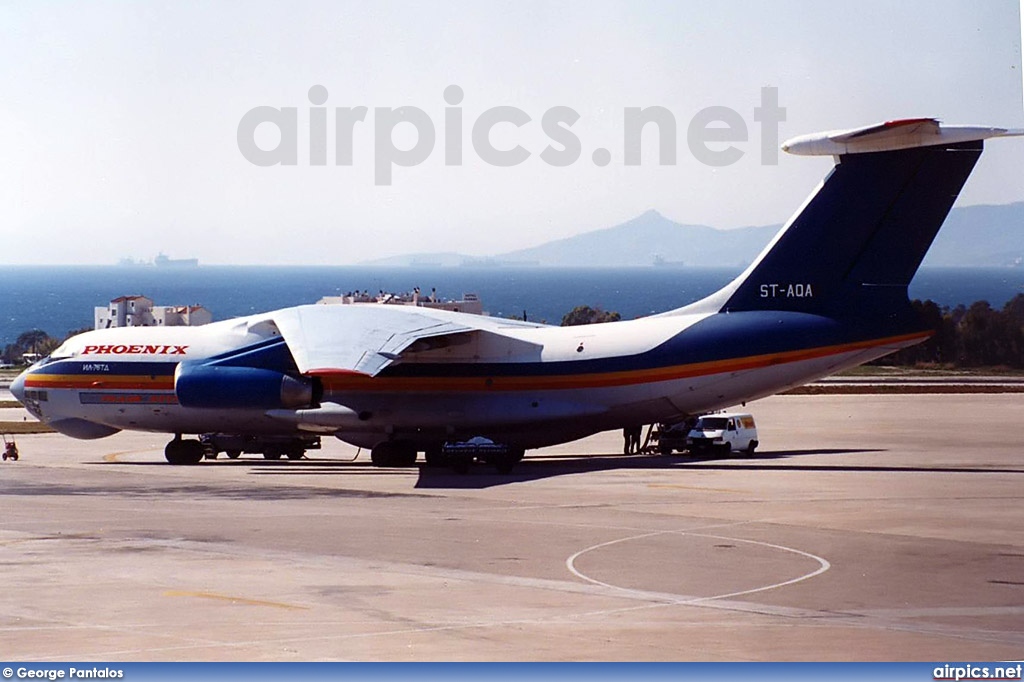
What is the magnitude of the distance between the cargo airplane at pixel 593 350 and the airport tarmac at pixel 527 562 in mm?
1642

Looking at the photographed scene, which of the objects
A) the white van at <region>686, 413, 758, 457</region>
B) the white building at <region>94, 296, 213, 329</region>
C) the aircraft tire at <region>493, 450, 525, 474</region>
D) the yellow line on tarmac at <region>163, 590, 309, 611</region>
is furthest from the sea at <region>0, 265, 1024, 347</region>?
the yellow line on tarmac at <region>163, 590, 309, 611</region>

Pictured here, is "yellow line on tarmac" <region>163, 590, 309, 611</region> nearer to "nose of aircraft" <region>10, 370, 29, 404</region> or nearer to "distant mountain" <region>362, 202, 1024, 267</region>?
"distant mountain" <region>362, 202, 1024, 267</region>

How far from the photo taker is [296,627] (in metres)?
12.8

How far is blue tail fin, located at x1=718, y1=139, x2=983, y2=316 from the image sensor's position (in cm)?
2859

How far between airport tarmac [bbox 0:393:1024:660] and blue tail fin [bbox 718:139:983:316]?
3.91 meters

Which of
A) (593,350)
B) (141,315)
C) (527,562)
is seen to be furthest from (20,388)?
(527,562)

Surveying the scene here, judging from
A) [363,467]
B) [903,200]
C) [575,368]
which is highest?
[903,200]

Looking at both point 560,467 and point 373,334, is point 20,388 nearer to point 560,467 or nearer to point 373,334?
point 373,334

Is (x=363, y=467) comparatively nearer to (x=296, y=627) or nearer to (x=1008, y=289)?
(x=1008, y=289)

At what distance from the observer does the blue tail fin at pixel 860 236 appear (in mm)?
28594

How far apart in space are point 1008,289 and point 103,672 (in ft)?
54.5

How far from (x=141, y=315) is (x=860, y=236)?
2776 centimetres

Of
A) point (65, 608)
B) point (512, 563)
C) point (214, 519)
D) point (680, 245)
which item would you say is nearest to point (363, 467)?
point (214, 519)

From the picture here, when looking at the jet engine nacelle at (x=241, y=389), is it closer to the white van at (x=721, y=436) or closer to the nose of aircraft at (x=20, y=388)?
the nose of aircraft at (x=20, y=388)
